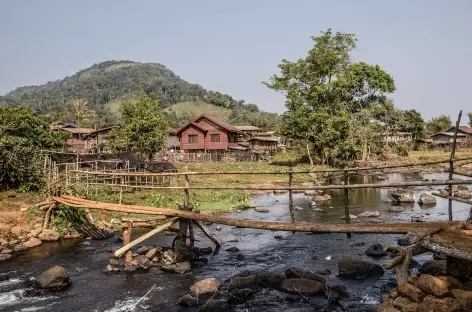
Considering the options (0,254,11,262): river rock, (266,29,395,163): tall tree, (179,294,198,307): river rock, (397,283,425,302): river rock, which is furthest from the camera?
(266,29,395,163): tall tree

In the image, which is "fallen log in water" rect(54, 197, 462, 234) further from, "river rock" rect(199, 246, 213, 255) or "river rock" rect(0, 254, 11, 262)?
"river rock" rect(0, 254, 11, 262)

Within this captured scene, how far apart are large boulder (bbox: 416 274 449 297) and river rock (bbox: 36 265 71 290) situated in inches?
379

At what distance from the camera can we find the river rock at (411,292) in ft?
20.4

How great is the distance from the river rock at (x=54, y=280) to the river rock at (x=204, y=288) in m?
3.93

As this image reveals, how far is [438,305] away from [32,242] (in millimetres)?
15133

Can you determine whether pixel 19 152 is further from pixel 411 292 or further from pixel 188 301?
pixel 411 292

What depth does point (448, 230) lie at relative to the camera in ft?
22.5

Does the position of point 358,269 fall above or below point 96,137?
below

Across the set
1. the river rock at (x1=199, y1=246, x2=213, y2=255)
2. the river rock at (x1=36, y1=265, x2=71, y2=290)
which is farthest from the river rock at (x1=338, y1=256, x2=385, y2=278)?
the river rock at (x1=36, y1=265, x2=71, y2=290)

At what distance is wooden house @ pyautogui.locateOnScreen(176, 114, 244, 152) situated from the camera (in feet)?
195

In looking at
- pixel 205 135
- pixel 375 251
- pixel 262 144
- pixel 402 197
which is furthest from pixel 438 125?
pixel 375 251

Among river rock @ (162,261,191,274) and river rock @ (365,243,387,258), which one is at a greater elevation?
river rock @ (365,243,387,258)

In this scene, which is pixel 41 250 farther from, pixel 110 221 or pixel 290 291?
pixel 290 291

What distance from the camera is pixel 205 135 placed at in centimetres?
5972
